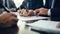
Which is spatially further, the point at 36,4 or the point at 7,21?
the point at 36,4

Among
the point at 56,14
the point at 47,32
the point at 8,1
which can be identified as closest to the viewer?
the point at 47,32

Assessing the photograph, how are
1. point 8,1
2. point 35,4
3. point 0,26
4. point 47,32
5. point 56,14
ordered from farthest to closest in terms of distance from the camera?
point 8,1
point 35,4
point 56,14
point 0,26
point 47,32

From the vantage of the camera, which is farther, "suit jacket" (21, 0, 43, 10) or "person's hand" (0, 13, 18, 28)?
"suit jacket" (21, 0, 43, 10)

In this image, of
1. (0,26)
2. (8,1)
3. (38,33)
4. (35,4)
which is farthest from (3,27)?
(8,1)

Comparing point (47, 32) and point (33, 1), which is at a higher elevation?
point (33, 1)

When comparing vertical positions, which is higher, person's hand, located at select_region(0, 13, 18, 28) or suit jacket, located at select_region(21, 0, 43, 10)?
suit jacket, located at select_region(21, 0, 43, 10)

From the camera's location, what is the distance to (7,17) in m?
0.57

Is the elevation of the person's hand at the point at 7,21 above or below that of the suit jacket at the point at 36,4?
below

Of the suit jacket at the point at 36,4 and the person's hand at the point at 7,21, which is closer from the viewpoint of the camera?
the person's hand at the point at 7,21

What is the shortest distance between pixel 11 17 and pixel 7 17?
0.03 m

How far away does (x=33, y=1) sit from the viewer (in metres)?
1.80

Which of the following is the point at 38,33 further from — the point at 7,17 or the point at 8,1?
the point at 8,1

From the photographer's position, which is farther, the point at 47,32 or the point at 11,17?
the point at 11,17

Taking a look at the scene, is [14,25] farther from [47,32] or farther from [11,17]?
[47,32]
